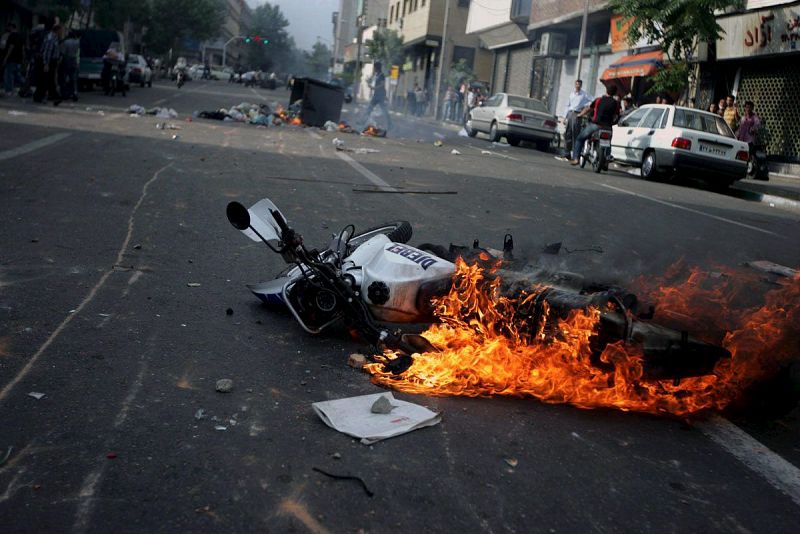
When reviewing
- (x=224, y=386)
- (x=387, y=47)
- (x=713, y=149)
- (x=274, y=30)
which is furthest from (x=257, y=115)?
(x=274, y=30)

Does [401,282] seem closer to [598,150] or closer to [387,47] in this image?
[598,150]

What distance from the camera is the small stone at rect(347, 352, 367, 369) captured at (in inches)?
151

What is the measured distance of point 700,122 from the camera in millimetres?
16484

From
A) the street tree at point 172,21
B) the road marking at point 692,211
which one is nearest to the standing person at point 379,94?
the road marking at point 692,211

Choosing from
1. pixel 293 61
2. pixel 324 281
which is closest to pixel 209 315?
pixel 324 281

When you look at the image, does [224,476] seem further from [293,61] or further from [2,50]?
[293,61]

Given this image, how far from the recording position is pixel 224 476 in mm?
2664

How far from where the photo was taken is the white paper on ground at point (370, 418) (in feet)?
10.1

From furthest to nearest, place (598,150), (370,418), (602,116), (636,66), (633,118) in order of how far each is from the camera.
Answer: (636,66), (602,116), (633,118), (598,150), (370,418)

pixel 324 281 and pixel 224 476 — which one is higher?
pixel 324 281

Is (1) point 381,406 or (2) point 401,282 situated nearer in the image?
(1) point 381,406

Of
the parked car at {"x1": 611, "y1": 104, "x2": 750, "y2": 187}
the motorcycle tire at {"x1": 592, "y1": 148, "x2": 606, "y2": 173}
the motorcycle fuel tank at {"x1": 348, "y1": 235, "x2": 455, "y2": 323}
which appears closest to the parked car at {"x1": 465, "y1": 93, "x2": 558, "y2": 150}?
the parked car at {"x1": 611, "y1": 104, "x2": 750, "y2": 187}

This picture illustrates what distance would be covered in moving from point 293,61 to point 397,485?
194 m

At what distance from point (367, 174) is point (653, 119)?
8070 mm
